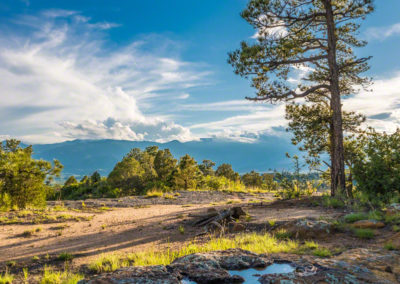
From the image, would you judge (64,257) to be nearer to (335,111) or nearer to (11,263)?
(11,263)

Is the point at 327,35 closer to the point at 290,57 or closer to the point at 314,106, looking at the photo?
the point at 290,57

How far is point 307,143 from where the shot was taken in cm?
1398

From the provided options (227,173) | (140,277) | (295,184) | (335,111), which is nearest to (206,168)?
(227,173)

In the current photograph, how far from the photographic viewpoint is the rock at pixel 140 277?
9.41 feet

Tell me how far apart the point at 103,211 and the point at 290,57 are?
419 inches

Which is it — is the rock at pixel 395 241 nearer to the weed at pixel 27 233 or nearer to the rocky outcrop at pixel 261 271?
the rocky outcrop at pixel 261 271

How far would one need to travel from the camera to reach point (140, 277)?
2.96 meters

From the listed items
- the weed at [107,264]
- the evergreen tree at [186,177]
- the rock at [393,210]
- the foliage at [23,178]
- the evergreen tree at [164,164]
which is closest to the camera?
the weed at [107,264]

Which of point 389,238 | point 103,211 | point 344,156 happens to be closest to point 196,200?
point 103,211

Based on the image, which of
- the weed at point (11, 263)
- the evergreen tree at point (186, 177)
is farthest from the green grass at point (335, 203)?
the evergreen tree at point (186, 177)

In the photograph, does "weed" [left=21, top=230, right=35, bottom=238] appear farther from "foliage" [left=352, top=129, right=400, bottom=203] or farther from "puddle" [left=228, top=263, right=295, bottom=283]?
"foliage" [left=352, top=129, right=400, bottom=203]

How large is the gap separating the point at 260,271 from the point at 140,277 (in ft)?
4.85

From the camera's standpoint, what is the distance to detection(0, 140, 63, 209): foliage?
1078 cm

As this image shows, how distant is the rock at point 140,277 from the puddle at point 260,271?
77 centimetres
